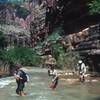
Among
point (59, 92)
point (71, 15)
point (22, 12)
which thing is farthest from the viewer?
point (22, 12)

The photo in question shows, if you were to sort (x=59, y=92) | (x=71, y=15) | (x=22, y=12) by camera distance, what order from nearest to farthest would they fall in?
(x=59, y=92), (x=71, y=15), (x=22, y=12)

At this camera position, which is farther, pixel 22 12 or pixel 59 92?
pixel 22 12

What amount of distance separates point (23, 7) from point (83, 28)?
23300mm

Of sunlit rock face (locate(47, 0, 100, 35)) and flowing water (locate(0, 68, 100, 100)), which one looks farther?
sunlit rock face (locate(47, 0, 100, 35))

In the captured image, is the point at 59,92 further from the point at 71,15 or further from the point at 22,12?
the point at 22,12

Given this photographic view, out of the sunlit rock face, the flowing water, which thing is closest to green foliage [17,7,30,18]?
the sunlit rock face

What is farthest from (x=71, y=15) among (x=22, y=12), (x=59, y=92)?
(x=59, y=92)

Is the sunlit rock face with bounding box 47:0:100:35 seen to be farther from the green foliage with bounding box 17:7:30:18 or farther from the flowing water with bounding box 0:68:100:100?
the flowing water with bounding box 0:68:100:100

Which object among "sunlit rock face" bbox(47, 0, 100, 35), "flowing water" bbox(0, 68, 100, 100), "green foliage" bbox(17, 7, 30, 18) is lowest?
"flowing water" bbox(0, 68, 100, 100)

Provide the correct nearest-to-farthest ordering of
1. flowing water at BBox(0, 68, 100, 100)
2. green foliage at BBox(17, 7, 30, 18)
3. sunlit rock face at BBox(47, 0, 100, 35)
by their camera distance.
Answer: flowing water at BBox(0, 68, 100, 100) → sunlit rock face at BBox(47, 0, 100, 35) → green foliage at BBox(17, 7, 30, 18)

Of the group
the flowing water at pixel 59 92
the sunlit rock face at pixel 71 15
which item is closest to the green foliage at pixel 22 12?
the sunlit rock face at pixel 71 15

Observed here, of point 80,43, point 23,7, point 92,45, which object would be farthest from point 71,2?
point 23,7

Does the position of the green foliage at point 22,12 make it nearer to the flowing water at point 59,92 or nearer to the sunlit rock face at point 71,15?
the sunlit rock face at point 71,15

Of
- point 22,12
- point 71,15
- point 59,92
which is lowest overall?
point 59,92
